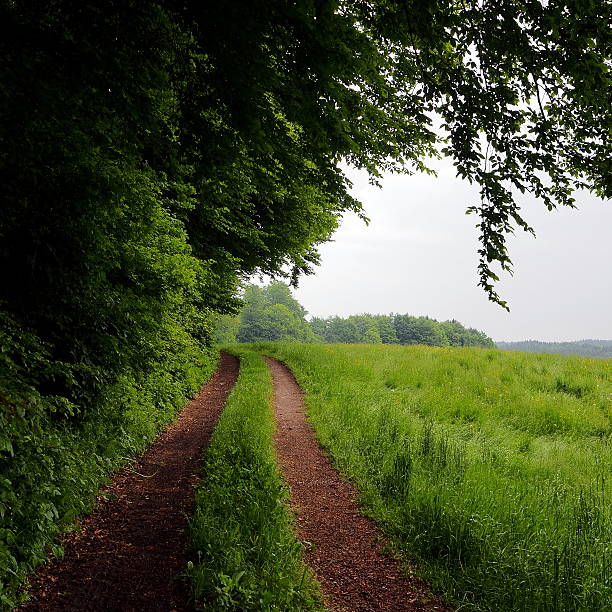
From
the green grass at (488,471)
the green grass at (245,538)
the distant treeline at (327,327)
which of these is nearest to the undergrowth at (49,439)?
the green grass at (245,538)

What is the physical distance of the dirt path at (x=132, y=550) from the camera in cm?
330

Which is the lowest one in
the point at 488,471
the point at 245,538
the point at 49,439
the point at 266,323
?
the point at 245,538

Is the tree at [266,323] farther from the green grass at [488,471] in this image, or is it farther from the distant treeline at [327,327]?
the green grass at [488,471]

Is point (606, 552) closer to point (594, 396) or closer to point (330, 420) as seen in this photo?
point (330, 420)

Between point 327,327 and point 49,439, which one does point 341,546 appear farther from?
point 327,327

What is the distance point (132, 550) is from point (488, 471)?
15.5ft

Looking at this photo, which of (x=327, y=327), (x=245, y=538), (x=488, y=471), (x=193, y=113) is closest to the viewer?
(x=193, y=113)

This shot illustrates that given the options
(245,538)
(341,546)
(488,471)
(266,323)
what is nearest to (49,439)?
Result: (245,538)

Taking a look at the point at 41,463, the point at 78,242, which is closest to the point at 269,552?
the point at 41,463

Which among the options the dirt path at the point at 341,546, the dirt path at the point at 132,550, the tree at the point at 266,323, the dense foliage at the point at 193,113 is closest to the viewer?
the dense foliage at the point at 193,113

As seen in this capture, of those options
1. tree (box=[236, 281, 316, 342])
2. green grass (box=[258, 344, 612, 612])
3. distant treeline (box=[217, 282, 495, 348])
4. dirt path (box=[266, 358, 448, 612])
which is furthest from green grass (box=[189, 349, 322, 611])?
tree (box=[236, 281, 316, 342])

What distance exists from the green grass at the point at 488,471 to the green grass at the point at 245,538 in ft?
4.17

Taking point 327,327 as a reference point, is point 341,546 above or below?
below

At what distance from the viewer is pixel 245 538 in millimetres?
3842
